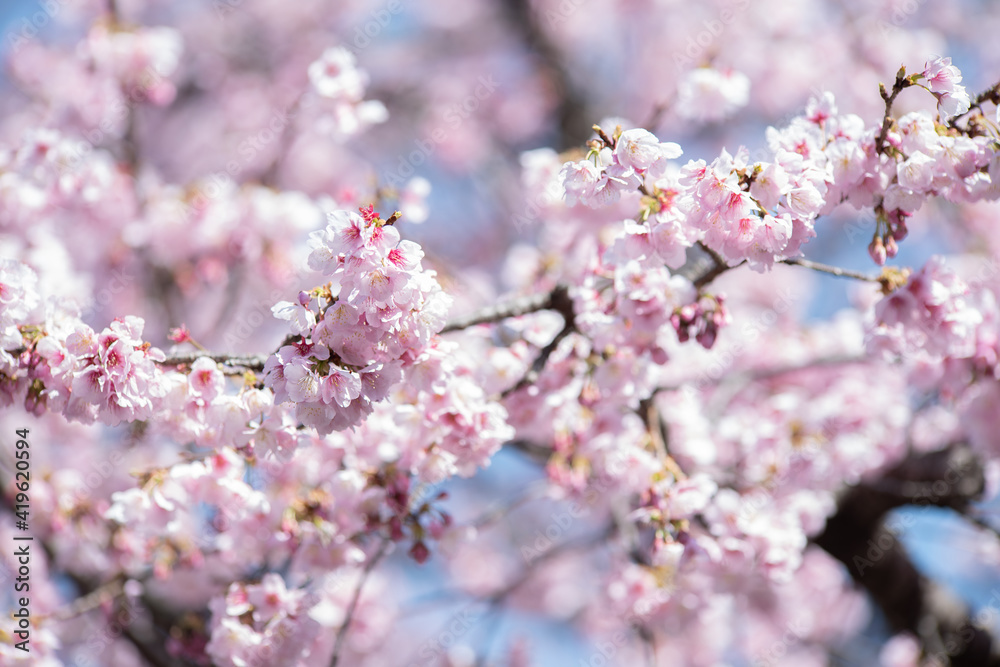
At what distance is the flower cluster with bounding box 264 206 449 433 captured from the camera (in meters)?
1.69

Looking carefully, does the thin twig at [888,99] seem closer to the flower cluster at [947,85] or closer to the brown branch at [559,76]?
the flower cluster at [947,85]

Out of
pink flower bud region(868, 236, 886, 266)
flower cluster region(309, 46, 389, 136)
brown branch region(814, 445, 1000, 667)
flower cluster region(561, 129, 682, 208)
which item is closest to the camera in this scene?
flower cluster region(561, 129, 682, 208)

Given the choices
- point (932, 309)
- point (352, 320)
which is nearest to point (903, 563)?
point (932, 309)

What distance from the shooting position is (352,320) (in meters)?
1.73

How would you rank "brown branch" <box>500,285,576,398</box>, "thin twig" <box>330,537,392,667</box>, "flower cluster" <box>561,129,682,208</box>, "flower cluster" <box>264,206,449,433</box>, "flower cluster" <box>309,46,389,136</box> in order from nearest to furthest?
"flower cluster" <box>264,206,449,433</box>
"flower cluster" <box>561,129,682,208</box>
"brown branch" <box>500,285,576,398</box>
"thin twig" <box>330,537,392,667</box>
"flower cluster" <box>309,46,389,136</box>

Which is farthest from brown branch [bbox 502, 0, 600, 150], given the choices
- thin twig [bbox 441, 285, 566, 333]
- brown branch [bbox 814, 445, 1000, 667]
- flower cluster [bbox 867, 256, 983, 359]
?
flower cluster [bbox 867, 256, 983, 359]

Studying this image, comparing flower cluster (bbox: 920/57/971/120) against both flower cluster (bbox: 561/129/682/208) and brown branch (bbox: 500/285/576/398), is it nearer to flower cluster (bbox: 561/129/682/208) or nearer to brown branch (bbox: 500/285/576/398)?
flower cluster (bbox: 561/129/682/208)

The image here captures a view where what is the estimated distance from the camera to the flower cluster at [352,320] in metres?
1.69

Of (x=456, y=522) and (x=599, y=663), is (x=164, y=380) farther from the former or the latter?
(x=599, y=663)

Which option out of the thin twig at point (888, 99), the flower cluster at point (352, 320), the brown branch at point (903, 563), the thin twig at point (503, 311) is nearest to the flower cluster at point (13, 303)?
the flower cluster at point (352, 320)

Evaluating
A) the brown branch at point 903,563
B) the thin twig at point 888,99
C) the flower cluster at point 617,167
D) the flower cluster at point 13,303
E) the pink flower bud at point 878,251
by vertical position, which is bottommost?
the brown branch at point 903,563

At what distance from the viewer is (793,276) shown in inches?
308

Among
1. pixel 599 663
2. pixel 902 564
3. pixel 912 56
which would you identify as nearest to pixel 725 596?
pixel 902 564

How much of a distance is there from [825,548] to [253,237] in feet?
11.9
